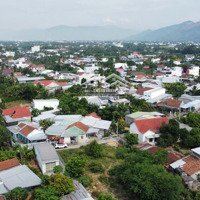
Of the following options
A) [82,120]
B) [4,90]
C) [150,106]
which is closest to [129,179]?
[82,120]

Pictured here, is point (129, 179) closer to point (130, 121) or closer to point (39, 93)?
point (130, 121)

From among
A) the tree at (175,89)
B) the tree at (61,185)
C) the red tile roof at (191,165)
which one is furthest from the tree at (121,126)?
the tree at (175,89)

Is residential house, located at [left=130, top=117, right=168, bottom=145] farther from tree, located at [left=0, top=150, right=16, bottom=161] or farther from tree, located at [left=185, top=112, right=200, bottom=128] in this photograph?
tree, located at [left=0, top=150, right=16, bottom=161]

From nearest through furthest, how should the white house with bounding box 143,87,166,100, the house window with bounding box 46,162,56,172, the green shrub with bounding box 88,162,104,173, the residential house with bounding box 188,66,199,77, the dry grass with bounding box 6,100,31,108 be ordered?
the house window with bounding box 46,162,56,172
the green shrub with bounding box 88,162,104,173
the dry grass with bounding box 6,100,31,108
the white house with bounding box 143,87,166,100
the residential house with bounding box 188,66,199,77

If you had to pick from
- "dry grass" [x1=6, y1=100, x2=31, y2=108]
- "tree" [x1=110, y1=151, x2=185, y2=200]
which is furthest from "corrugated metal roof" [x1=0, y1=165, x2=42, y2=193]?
"dry grass" [x1=6, y1=100, x2=31, y2=108]

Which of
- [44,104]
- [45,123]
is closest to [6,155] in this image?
[45,123]
